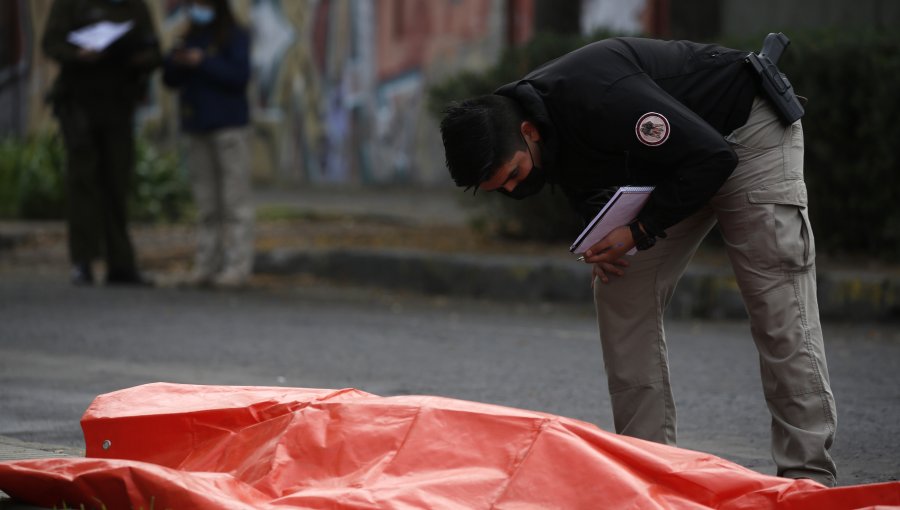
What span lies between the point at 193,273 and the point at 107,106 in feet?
4.19

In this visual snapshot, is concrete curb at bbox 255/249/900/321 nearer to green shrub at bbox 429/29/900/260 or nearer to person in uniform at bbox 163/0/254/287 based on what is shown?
person in uniform at bbox 163/0/254/287

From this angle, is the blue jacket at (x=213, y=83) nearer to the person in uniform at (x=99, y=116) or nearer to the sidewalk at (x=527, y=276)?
the person in uniform at (x=99, y=116)

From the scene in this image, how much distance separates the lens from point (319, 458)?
336 centimetres

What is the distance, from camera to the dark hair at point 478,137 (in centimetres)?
346

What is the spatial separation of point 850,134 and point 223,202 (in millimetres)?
4009

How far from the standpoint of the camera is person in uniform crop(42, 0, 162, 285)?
8914 mm

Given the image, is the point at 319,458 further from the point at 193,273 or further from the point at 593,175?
the point at 193,273

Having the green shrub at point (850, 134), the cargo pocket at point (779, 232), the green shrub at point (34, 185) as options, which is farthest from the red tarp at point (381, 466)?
the green shrub at point (34, 185)

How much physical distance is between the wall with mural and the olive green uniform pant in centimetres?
724

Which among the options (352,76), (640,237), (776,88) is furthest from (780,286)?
(352,76)

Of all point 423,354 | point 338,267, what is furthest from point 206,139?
point 423,354

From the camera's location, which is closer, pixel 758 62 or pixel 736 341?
pixel 758 62

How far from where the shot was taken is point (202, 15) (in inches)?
355

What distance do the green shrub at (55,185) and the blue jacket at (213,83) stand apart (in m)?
4.04
